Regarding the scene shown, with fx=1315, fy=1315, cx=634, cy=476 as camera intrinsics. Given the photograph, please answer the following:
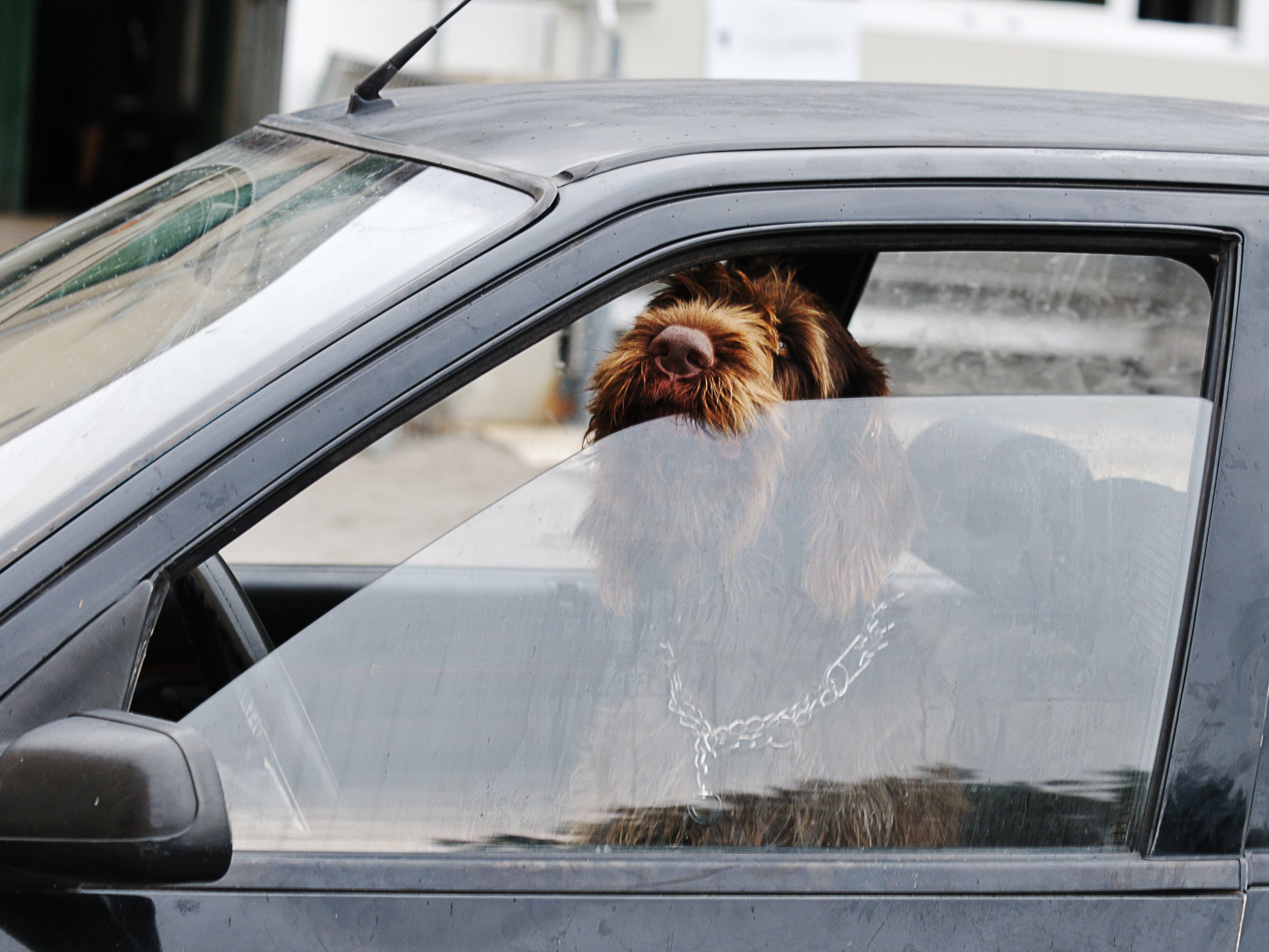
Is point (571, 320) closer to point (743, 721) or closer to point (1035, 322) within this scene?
point (743, 721)

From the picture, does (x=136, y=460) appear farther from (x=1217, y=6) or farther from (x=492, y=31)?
(x=1217, y=6)

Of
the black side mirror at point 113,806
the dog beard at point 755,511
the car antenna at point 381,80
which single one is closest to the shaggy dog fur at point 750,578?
the dog beard at point 755,511

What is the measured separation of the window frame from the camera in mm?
1080

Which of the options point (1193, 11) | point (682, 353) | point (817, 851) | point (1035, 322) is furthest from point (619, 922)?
point (1193, 11)

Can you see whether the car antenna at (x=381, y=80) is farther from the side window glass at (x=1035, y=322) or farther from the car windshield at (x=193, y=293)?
the side window glass at (x=1035, y=322)

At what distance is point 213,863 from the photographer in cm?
99

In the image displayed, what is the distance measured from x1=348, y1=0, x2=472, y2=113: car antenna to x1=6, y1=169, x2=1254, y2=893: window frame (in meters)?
0.58

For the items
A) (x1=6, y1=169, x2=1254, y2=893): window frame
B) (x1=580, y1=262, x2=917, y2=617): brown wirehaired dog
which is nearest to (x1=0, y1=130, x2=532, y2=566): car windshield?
(x1=6, y1=169, x2=1254, y2=893): window frame

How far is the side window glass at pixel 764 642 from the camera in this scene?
124 cm

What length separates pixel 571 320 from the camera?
121 centimetres

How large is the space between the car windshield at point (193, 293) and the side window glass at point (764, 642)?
15cm

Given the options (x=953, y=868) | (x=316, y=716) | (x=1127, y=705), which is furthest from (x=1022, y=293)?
(x=316, y=716)

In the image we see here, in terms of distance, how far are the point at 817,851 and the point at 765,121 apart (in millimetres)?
742

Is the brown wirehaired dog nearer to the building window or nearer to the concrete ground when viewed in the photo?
the concrete ground
